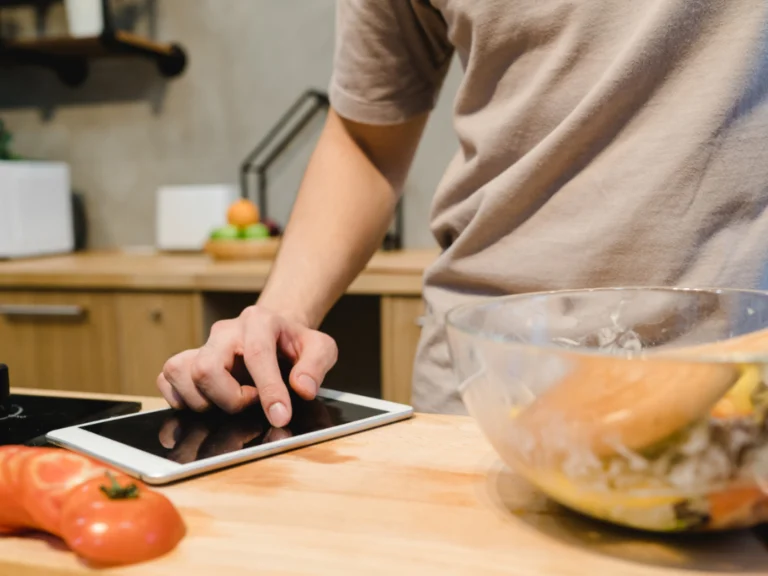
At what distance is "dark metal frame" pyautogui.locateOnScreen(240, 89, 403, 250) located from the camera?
7.30ft

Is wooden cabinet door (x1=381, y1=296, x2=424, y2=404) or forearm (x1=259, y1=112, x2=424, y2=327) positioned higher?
forearm (x1=259, y1=112, x2=424, y2=327)

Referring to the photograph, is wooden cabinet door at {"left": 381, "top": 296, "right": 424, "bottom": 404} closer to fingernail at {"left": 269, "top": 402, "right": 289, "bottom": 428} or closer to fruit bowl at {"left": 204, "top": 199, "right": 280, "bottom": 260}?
fruit bowl at {"left": 204, "top": 199, "right": 280, "bottom": 260}

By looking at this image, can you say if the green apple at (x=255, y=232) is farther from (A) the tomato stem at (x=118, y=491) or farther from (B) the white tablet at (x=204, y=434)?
(A) the tomato stem at (x=118, y=491)

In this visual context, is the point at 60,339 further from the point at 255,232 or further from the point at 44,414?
the point at 44,414

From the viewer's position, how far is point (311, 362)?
25.5 inches

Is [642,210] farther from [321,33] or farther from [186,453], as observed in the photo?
[321,33]

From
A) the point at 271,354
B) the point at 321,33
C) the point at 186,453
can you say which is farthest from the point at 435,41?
the point at 321,33

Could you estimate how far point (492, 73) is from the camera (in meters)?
0.81

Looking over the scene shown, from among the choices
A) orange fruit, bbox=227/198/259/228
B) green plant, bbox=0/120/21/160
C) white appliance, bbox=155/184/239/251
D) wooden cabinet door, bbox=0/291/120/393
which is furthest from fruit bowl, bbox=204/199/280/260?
green plant, bbox=0/120/21/160

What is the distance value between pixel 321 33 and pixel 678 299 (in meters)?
1.91

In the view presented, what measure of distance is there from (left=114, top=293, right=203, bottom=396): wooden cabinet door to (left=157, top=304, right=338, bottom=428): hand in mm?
1156

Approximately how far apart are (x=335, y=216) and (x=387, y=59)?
0.21m

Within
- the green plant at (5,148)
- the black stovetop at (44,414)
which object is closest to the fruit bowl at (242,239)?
the green plant at (5,148)

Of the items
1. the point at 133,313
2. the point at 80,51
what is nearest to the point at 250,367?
the point at 133,313
